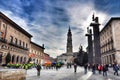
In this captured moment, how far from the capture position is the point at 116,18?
3688 centimetres

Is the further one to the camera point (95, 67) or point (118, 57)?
point (118, 57)

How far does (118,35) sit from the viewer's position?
35.8 metres

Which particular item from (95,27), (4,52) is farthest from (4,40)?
(95,27)

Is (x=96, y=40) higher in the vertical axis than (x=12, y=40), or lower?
lower

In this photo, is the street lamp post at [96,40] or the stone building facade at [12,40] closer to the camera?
the street lamp post at [96,40]

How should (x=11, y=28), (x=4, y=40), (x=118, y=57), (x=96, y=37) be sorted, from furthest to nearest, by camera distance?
(x=118, y=57)
(x=11, y=28)
(x=4, y=40)
(x=96, y=37)

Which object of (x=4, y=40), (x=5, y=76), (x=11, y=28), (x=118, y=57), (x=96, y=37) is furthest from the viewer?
(x=118, y=57)

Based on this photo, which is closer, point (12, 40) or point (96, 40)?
point (96, 40)

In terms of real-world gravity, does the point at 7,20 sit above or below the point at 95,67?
above

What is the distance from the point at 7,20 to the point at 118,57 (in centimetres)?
3071

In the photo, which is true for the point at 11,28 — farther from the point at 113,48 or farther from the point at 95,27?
the point at 113,48

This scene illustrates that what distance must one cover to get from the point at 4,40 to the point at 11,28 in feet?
17.6

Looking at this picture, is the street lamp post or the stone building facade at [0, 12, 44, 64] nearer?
the street lamp post

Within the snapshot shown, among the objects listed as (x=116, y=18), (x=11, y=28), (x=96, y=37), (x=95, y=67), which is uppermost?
(x=116, y=18)
